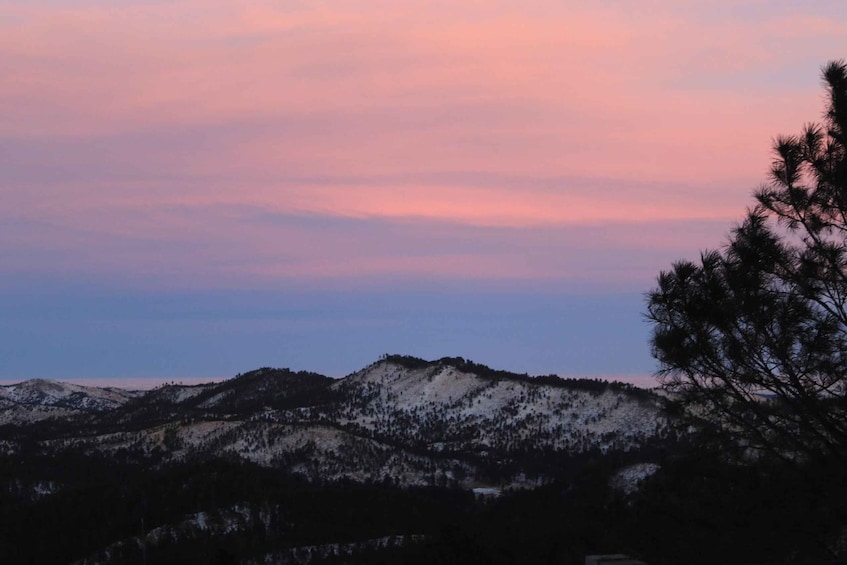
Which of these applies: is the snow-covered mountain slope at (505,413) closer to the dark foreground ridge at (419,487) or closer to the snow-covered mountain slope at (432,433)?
the snow-covered mountain slope at (432,433)

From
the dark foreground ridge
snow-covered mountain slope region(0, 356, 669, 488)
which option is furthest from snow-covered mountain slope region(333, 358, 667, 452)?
the dark foreground ridge

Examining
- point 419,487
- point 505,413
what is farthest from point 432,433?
point 419,487

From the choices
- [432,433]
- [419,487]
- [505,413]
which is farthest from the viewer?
[432,433]

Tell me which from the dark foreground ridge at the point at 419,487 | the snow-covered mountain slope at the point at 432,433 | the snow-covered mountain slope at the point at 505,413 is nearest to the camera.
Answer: the dark foreground ridge at the point at 419,487

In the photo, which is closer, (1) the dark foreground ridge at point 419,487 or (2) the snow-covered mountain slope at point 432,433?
(1) the dark foreground ridge at point 419,487

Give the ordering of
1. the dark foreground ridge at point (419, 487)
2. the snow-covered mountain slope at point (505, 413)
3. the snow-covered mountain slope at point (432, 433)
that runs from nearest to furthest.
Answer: the dark foreground ridge at point (419, 487)
the snow-covered mountain slope at point (432, 433)
the snow-covered mountain slope at point (505, 413)

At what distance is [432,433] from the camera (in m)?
180

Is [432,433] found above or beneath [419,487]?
above

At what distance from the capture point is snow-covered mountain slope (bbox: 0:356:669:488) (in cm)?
15562

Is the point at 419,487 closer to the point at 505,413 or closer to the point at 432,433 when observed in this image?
the point at 432,433

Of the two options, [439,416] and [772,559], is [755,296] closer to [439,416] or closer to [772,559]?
[772,559]

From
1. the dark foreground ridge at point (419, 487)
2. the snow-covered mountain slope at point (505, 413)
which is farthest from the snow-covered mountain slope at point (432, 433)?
the dark foreground ridge at point (419, 487)

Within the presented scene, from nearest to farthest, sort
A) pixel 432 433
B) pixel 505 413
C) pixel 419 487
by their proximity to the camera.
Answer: pixel 419 487 → pixel 505 413 → pixel 432 433

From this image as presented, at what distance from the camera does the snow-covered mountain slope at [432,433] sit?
156 m
